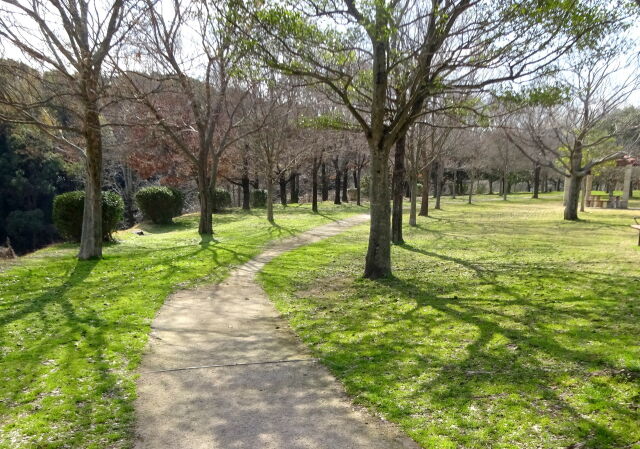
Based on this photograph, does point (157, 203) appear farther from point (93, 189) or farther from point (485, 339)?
point (485, 339)

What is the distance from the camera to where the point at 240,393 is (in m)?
4.64

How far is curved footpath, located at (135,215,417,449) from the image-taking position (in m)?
3.77

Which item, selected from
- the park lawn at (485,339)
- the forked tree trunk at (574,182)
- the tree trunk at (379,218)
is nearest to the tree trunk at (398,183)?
the park lawn at (485,339)

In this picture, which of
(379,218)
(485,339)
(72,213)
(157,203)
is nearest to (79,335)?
(485,339)

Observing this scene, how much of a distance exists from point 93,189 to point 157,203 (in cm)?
1273

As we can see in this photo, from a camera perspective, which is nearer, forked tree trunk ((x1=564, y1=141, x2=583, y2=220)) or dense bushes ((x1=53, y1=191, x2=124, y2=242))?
dense bushes ((x1=53, y1=191, x2=124, y2=242))

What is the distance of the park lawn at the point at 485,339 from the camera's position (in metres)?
3.84

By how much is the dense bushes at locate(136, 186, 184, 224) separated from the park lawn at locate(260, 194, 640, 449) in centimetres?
1336

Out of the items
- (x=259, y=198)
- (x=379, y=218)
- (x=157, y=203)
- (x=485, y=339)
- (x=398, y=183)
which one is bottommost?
(x=485, y=339)

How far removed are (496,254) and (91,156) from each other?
1125 centimetres

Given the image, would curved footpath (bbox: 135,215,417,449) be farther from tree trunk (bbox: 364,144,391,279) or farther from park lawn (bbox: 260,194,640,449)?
tree trunk (bbox: 364,144,391,279)

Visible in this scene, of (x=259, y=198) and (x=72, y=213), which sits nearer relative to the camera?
(x=72, y=213)

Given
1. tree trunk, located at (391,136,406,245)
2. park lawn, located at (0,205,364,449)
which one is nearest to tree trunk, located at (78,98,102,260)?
park lawn, located at (0,205,364,449)

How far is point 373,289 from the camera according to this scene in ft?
29.7
